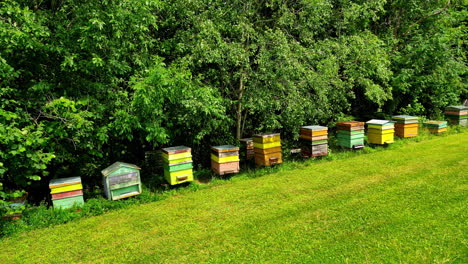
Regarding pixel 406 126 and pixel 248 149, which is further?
pixel 406 126

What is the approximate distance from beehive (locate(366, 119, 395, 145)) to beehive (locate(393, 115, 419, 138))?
1015 mm

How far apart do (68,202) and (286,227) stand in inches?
144

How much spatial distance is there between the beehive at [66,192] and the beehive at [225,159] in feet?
8.74

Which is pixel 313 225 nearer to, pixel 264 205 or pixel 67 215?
pixel 264 205

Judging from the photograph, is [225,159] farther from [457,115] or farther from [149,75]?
[457,115]

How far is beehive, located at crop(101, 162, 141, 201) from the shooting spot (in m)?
5.38

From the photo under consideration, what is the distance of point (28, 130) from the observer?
4750 mm

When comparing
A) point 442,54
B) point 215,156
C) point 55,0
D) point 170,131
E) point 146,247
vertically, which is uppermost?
point 55,0

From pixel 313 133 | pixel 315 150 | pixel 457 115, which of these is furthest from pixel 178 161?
pixel 457 115

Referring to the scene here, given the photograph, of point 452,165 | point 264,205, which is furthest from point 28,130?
point 452,165

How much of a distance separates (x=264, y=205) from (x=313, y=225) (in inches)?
42.6

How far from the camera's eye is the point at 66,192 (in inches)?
199

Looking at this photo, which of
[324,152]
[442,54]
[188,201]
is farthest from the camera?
[442,54]

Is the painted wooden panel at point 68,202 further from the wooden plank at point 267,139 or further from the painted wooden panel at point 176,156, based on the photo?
the wooden plank at point 267,139
